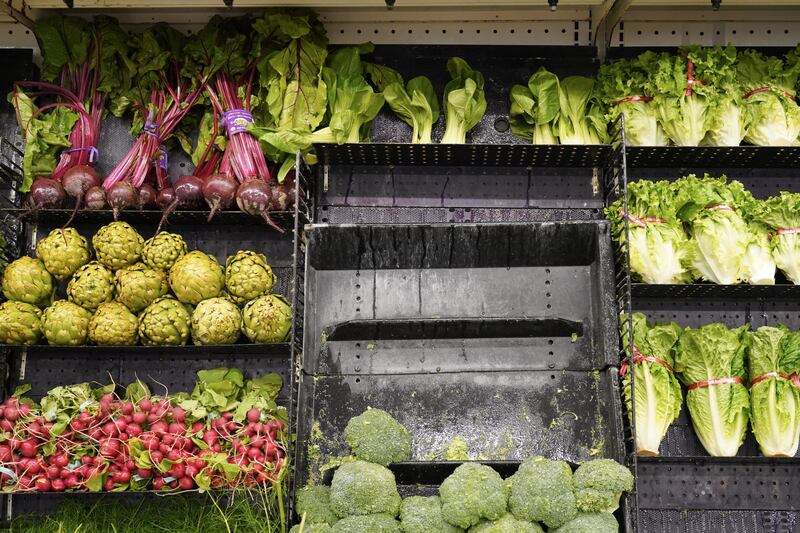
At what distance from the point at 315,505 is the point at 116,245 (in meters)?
1.55

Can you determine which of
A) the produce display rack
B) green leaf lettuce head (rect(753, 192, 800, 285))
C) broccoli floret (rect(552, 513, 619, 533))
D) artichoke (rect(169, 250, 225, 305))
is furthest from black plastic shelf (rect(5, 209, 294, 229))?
green leaf lettuce head (rect(753, 192, 800, 285))

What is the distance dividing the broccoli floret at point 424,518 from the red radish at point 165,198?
1789mm

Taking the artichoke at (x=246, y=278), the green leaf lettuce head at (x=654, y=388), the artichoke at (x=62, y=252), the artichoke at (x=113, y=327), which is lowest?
the green leaf lettuce head at (x=654, y=388)

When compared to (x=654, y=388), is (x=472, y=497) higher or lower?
lower

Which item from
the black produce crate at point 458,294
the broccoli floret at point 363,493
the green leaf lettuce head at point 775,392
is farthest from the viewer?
the green leaf lettuce head at point 775,392

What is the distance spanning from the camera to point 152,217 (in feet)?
11.8

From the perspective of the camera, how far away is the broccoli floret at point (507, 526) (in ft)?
8.66

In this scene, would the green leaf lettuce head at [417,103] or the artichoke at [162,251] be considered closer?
the artichoke at [162,251]

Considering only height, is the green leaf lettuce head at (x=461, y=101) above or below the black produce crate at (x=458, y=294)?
above

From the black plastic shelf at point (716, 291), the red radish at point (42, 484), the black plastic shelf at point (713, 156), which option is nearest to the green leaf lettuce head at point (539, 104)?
the black plastic shelf at point (713, 156)

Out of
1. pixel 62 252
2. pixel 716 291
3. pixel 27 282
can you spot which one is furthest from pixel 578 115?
pixel 27 282

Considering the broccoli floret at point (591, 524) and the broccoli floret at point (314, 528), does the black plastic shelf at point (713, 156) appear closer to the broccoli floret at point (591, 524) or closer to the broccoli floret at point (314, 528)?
the broccoli floret at point (591, 524)

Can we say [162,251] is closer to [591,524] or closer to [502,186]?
[502,186]

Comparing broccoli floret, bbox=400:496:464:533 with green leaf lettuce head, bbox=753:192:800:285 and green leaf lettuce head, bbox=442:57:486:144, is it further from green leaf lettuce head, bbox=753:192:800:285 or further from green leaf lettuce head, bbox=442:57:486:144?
green leaf lettuce head, bbox=753:192:800:285
